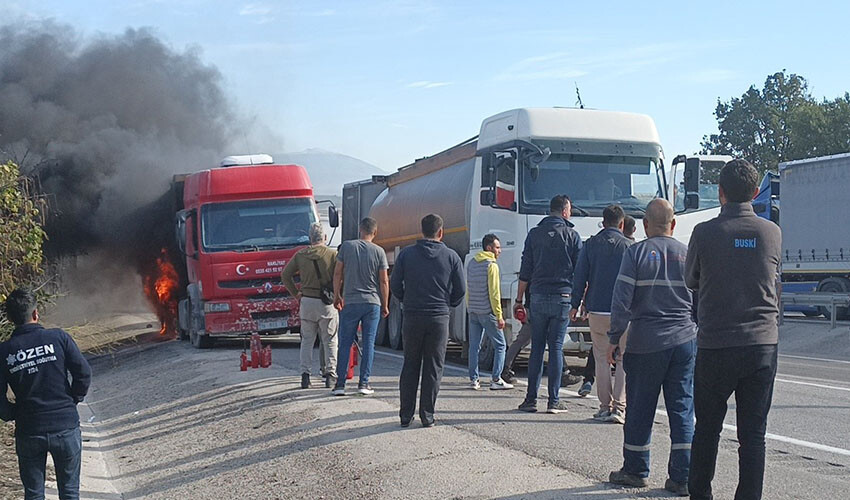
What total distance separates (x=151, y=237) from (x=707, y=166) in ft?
53.8

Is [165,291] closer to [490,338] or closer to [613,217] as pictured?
[490,338]

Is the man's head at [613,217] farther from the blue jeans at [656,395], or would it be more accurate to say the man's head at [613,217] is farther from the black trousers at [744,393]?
the black trousers at [744,393]

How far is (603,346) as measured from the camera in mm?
9508

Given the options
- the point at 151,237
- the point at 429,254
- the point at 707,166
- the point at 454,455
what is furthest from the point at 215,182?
the point at 454,455

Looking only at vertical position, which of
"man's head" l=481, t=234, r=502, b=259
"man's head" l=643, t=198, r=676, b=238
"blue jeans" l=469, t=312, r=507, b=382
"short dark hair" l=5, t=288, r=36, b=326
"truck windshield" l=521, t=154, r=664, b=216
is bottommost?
"blue jeans" l=469, t=312, r=507, b=382

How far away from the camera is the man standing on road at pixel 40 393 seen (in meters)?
6.82

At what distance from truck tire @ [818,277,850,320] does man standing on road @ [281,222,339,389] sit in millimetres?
18451

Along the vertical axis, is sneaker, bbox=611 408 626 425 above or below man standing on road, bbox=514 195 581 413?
below

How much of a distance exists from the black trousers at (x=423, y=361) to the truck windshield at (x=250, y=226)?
10.7 metres

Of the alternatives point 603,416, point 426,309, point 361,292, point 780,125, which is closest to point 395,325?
point 361,292

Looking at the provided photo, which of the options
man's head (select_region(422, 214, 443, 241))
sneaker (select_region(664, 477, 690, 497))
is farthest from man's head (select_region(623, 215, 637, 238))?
sneaker (select_region(664, 477, 690, 497))

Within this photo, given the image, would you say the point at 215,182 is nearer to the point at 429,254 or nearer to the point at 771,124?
the point at 429,254

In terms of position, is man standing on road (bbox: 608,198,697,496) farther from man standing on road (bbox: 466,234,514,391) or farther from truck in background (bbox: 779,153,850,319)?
truck in background (bbox: 779,153,850,319)

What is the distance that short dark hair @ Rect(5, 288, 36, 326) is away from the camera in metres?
6.91
